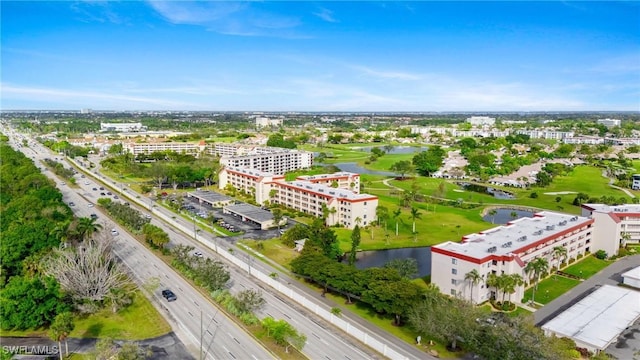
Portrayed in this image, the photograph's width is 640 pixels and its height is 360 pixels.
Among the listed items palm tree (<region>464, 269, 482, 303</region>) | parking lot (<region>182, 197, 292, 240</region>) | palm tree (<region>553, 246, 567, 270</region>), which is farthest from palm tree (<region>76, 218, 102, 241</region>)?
palm tree (<region>553, 246, 567, 270</region>)

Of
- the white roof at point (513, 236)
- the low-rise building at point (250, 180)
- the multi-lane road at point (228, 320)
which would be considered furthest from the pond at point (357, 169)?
the multi-lane road at point (228, 320)

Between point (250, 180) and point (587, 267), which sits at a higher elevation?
point (250, 180)

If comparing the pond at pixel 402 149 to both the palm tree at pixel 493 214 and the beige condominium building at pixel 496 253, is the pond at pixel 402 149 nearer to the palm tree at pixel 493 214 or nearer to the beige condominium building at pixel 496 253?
the palm tree at pixel 493 214

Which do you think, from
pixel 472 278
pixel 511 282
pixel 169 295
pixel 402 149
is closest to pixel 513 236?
pixel 511 282

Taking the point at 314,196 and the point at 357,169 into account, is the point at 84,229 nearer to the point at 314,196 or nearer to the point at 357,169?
the point at 314,196

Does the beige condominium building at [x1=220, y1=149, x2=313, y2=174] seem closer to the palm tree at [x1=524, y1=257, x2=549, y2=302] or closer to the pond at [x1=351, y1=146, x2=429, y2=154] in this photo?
the pond at [x1=351, y1=146, x2=429, y2=154]

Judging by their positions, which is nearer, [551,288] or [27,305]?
[27,305]

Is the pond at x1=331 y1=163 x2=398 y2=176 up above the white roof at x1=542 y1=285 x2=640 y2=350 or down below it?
above
